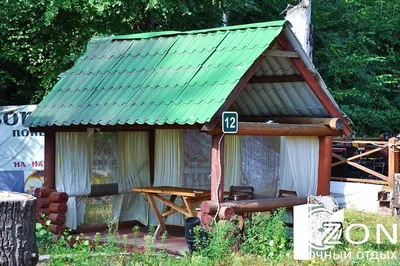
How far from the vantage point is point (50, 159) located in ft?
42.0

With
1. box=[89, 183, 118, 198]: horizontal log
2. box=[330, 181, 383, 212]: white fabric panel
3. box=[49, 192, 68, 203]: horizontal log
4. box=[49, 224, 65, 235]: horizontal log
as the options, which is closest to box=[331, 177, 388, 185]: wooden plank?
box=[330, 181, 383, 212]: white fabric panel

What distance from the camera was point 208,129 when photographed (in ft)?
34.4

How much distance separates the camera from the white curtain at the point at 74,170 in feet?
42.1

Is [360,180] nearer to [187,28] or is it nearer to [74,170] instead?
[187,28]

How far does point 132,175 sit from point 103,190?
0.75m

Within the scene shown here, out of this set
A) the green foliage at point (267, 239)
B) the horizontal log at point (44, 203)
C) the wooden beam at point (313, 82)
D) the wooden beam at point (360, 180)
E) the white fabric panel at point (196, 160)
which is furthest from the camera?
the wooden beam at point (360, 180)

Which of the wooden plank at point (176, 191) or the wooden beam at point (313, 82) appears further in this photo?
the wooden plank at point (176, 191)

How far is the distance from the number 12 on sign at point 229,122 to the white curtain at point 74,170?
3421 mm

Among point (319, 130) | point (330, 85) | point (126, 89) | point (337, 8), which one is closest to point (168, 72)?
point (126, 89)

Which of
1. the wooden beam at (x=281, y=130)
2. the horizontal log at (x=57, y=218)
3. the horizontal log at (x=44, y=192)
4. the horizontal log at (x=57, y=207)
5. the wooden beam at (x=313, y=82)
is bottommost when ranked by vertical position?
the horizontal log at (x=57, y=218)

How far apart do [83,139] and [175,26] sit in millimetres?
7254

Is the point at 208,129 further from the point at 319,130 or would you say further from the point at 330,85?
the point at 330,85

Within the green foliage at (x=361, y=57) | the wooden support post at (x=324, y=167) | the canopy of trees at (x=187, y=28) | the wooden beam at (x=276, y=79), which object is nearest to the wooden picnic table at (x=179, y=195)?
the wooden support post at (x=324, y=167)

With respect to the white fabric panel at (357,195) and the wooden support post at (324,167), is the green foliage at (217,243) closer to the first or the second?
the wooden support post at (324,167)
